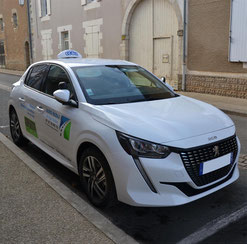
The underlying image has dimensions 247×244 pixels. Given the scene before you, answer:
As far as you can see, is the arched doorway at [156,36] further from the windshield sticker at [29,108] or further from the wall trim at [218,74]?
the windshield sticker at [29,108]

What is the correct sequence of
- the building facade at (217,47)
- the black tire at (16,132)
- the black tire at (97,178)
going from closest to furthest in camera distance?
the black tire at (97,178) < the black tire at (16,132) < the building facade at (217,47)

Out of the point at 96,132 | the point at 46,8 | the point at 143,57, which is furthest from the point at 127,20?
the point at 96,132

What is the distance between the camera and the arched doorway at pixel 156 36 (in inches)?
523

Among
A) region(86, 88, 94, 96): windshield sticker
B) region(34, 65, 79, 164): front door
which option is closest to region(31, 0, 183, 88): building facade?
region(34, 65, 79, 164): front door

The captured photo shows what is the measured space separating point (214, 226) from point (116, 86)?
1997mm

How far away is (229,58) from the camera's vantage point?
11156mm

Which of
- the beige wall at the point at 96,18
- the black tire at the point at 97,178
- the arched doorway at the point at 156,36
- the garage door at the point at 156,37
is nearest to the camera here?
the black tire at the point at 97,178

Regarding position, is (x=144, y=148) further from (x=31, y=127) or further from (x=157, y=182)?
(x=31, y=127)

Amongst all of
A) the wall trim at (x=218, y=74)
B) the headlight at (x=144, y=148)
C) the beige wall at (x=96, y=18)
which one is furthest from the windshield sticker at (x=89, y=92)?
the beige wall at (x=96, y=18)

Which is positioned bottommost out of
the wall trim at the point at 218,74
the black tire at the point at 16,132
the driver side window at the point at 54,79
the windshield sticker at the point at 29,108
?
the black tire at the point at 16,132

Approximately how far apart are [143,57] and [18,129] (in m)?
10.5

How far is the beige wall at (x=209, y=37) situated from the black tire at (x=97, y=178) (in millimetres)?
8783

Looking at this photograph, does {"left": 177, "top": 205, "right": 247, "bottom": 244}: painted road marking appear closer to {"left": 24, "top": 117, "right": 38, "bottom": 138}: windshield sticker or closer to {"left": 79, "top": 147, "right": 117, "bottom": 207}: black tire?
{"left": 79, "top": 147, "right": 117, "bottom": 207}: black tire

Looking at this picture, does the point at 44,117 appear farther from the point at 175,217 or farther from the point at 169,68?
the point at 169,68
